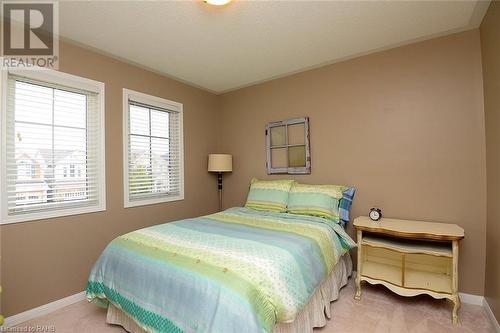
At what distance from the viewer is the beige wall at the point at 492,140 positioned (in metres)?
1.77

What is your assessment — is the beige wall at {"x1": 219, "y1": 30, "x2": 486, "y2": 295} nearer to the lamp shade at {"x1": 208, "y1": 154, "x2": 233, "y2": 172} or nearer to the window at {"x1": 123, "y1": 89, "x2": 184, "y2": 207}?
the lamp shade at {"x1": 208, "y1": 154, "x2": 233, "y2": 172}

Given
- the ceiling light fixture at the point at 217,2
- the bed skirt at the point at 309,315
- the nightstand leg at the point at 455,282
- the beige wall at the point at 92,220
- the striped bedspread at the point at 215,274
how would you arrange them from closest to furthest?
the striped bedspread at the point at 215,274
the bed skirt at the point at 309,315
the ceiling light fixture at the point at 217,2
the nightstand leg at the point at 455,282
the beige wall at the point at 92,220

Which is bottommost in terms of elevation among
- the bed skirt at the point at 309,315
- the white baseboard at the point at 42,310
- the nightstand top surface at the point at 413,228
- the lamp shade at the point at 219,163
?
the white baseboard at the point at 42,310

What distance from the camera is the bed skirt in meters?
1.58

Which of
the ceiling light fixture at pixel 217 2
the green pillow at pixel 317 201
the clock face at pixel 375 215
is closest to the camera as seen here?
the ceiling light fixture at pixel 217 2

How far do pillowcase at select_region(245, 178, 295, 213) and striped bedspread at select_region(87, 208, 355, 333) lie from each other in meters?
0.60

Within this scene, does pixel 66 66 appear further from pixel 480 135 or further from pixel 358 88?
pixel 480 135

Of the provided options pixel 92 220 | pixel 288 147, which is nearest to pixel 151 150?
pixel 92 220

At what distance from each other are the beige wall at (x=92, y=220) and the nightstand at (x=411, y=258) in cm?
232

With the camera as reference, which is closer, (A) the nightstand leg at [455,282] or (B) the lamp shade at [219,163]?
(A) the nightstand leg at [455,282]

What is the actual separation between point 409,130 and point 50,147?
3513 mm

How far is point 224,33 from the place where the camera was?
2184 mm

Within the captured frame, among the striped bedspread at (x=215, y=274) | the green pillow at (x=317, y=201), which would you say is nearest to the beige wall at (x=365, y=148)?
the green pillow at (x=317, y=201)

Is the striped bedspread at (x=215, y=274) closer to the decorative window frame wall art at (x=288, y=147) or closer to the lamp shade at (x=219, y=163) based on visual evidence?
the decorative window frame wall art at (x=288, y=147)
